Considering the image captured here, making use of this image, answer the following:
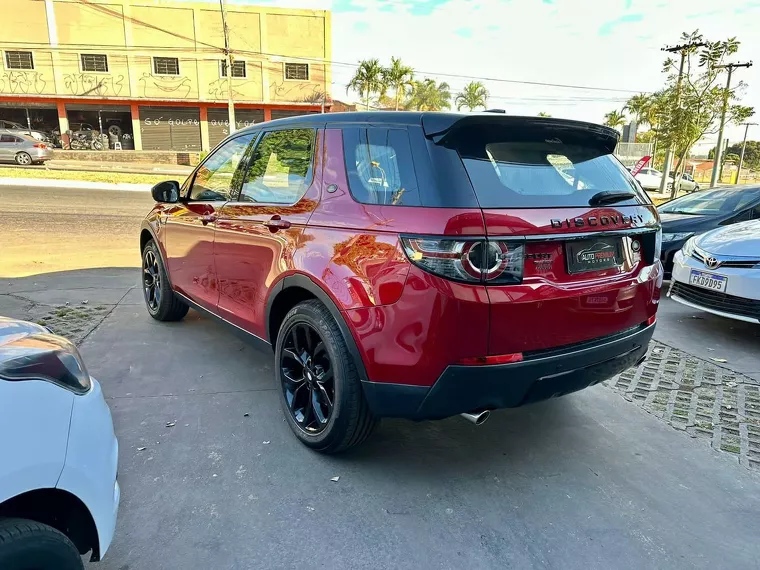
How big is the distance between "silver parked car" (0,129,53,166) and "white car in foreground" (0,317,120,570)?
26.8m

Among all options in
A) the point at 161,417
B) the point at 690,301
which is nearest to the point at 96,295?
the point at 161,417

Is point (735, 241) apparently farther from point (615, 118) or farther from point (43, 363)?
point (615, 118)

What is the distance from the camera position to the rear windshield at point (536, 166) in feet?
7.76

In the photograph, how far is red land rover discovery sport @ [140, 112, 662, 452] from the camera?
2.25 metres

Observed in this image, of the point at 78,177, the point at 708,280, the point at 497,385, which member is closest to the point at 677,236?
the point at 708,280

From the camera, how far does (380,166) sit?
2.59m

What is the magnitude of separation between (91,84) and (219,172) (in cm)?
3732

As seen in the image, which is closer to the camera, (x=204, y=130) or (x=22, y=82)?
(x=22, y=82)

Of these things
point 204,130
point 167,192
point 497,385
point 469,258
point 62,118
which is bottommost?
point 497,385

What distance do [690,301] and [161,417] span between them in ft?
16.2

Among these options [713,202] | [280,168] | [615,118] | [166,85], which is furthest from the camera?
[615,118]

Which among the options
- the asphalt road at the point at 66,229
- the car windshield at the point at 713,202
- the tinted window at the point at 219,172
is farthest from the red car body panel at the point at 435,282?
the asphalt road at the point at 66,229

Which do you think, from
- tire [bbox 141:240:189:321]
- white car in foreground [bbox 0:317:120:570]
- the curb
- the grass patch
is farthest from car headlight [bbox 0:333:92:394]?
the grass patch

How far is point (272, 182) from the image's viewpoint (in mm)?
3346
